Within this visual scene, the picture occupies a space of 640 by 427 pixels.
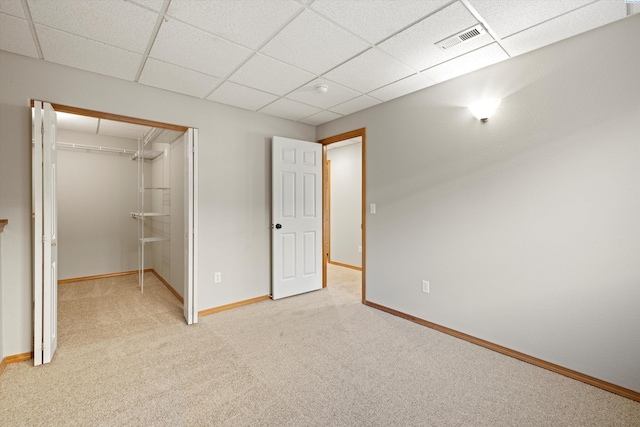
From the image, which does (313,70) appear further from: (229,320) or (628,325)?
(628,325)

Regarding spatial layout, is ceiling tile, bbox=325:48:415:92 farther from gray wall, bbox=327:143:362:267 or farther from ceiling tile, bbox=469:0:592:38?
gray wall, bbox=327:143:362:267

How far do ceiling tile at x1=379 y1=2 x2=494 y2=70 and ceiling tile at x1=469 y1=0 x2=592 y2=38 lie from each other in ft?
0.29

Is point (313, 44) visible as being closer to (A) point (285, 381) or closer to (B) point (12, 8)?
(B) point (12, 8)

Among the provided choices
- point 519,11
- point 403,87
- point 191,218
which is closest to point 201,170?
point 191,218

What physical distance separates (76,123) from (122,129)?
56 cm

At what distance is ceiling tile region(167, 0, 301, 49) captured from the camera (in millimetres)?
1764

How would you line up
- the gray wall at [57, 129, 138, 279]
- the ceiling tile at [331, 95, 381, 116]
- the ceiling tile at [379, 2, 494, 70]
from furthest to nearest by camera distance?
the gray wall at [57, 129, 138, 279]
the ceiling tile at [331, 95, 381, 116]
the ceiling tile at [379, 2, 494, 70]

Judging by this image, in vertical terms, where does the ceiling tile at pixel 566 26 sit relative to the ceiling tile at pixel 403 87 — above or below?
below

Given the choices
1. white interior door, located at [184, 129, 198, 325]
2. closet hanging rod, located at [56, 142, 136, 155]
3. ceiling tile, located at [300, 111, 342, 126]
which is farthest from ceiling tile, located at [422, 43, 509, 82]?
closet hanging rod, located at [56, 142, 136, 155]

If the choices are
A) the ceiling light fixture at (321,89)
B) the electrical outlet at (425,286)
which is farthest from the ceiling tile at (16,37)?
the electrical outlet at (425,286)

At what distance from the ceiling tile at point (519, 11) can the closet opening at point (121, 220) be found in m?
2.80

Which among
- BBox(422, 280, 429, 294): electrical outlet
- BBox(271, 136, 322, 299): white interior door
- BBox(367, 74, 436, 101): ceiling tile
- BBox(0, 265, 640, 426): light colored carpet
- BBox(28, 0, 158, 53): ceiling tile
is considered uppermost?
BBox(367, 74, 436, 101): ceiling tile

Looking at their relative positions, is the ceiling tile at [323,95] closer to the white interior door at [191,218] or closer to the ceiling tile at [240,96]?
the ceiling tile at [240,96]

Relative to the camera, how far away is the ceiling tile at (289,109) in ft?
11.4
